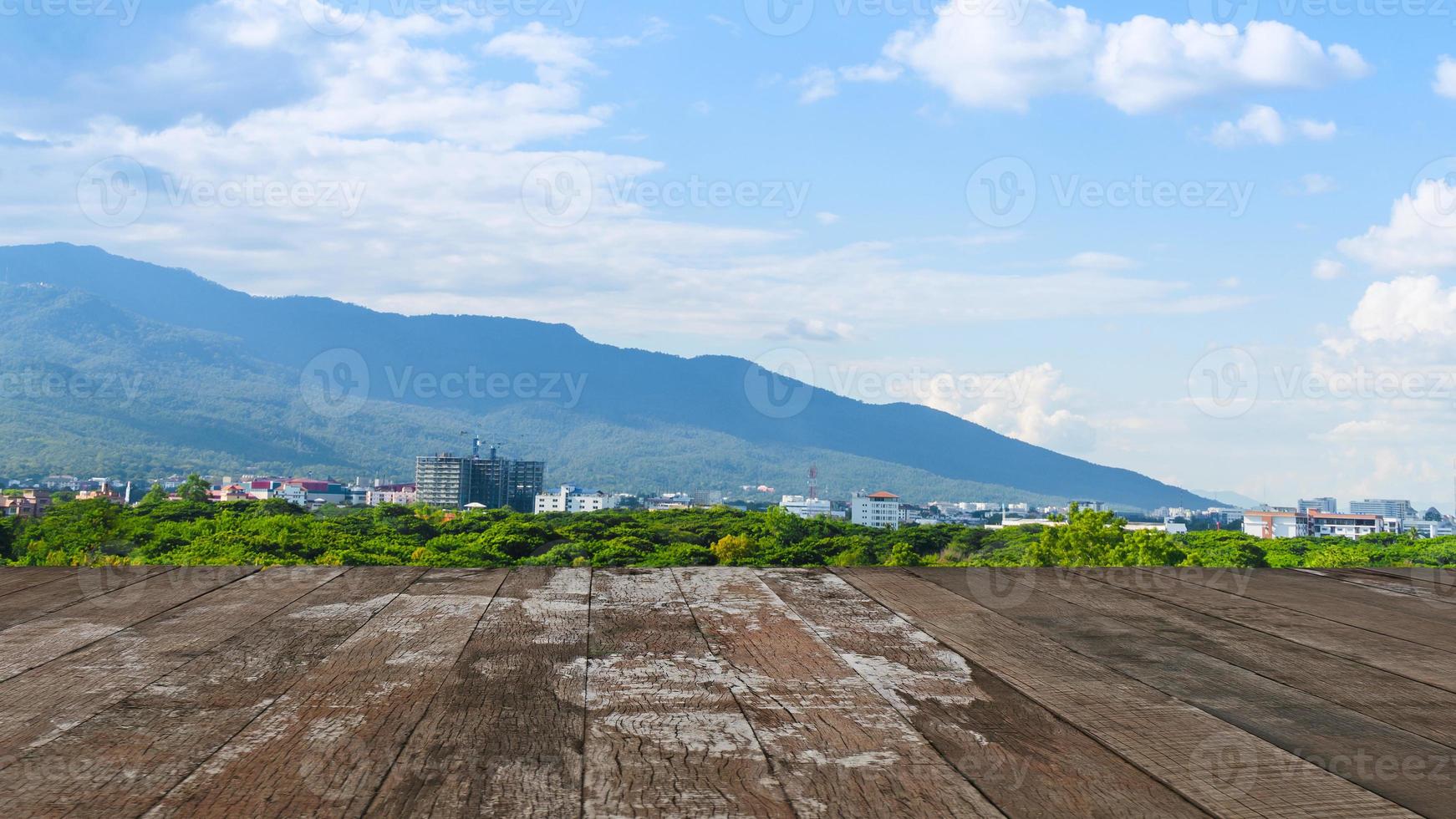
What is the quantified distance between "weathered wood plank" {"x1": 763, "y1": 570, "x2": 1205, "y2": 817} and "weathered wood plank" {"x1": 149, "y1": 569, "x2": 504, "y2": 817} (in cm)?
71

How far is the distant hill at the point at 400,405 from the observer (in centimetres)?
5553

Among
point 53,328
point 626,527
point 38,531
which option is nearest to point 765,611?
point 38,531

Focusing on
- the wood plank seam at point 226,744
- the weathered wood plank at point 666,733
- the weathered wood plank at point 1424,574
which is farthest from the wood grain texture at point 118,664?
the weathered wood plank at point 1424,574

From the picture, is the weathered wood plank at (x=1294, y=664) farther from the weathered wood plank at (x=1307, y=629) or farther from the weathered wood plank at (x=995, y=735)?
the weathered wood plank at (x=995, y=735)

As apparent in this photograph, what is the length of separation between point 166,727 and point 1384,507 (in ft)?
180

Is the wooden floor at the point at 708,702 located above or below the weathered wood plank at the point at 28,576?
above

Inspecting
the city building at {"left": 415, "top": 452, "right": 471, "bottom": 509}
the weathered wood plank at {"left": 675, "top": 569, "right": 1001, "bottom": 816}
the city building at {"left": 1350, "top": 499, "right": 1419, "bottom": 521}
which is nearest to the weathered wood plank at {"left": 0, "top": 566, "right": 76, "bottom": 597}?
the weathered wood plank at {"left": 675, "top": 569, "right": 1001, "bottom": 816}

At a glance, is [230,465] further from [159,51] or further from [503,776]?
[503,776]

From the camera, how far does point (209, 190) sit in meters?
11.8

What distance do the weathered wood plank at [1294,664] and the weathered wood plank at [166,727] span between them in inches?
64.9

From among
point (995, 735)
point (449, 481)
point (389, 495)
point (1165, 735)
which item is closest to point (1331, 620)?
point (1165, 735)

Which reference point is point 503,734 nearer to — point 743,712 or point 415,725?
point 415,725

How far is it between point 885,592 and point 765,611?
18.1 inches

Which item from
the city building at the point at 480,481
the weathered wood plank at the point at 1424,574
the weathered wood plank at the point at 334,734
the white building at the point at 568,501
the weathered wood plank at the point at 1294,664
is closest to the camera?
the weathered wood plank at the point at 334,734
